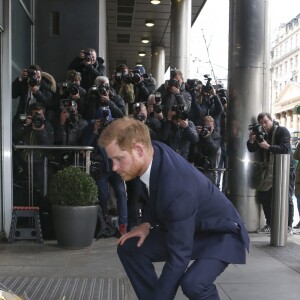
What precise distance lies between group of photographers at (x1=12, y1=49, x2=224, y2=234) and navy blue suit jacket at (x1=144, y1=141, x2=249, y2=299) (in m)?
3.59

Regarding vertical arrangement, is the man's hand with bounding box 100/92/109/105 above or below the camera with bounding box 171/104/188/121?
above

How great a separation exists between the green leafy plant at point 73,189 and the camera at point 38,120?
2.82 ft

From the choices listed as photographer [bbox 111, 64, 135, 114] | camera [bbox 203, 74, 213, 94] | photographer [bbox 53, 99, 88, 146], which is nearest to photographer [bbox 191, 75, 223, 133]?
camera [bbox 203, 74, 213, 94]

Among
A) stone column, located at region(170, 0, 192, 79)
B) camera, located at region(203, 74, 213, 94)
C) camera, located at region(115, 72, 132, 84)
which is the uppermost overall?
stone column, located at region(170, 0, 192, 79)

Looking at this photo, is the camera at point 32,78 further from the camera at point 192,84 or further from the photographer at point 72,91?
the camera at point 192,84

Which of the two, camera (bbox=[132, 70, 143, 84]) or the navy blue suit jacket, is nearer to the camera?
the navy blue suit jacket

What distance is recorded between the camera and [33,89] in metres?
7.16

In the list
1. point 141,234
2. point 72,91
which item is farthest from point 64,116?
point 141,234

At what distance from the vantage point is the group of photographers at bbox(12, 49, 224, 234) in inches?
277

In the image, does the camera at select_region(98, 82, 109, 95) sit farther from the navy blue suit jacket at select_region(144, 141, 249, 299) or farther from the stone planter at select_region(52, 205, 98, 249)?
the navy blue suit jacket at select_region(144, 141, 249, 299)

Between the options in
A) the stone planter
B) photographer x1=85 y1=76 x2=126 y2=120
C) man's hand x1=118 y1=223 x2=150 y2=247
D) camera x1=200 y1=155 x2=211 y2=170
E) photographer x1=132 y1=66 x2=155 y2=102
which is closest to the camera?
man's hand x1=118 y1=223 x2=150 y2=247

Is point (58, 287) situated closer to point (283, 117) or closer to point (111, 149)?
point (111, 149)

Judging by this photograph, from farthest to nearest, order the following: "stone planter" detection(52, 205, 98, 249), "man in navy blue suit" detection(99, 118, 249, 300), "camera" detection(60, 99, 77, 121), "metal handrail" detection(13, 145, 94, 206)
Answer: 1. "camera" detection(60, 99, 77, 121)
2. "metal handrail" detection(13, 145, 94, 206)
3. "stone planter" detection(52, 205, 98, 249)
4. "man in navy blue suit" detection(99, 118, 249, 300)

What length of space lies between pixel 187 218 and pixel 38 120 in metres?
4.54
